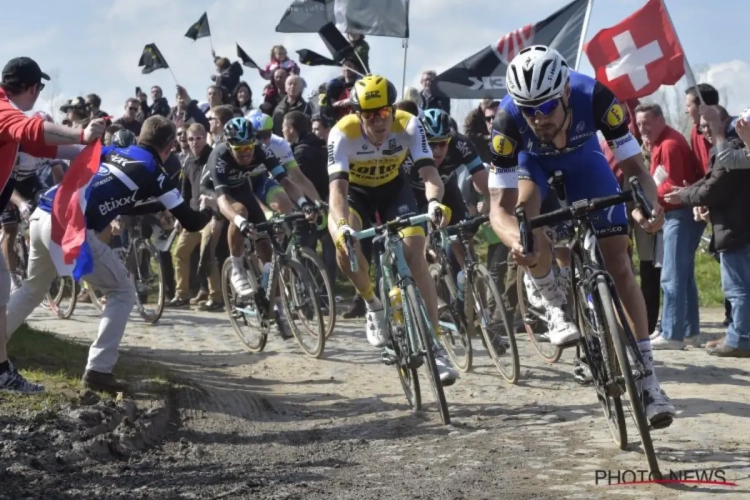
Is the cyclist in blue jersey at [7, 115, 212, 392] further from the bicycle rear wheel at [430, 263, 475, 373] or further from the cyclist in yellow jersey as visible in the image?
the bicycle rear wheel at [430, 263, 475, 373]

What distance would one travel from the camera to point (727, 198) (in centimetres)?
1029

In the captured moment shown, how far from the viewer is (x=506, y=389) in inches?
354

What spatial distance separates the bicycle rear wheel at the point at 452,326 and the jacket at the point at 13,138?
12.0 ft

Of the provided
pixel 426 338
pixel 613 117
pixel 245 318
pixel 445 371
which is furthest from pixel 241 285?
pixel 613 117

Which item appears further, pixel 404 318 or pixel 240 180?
pixel 240 180

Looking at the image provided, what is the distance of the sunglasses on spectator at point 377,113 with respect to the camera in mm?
8820

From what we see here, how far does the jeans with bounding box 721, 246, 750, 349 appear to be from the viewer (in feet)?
34.0

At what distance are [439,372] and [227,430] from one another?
5.10ft

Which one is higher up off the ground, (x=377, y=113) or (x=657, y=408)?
(x=377, y=113)

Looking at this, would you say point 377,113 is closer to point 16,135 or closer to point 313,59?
point 16,135

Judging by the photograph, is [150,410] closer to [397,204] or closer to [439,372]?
[439,372]

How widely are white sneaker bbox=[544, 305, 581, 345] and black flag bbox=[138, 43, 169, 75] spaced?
1598 centimetres

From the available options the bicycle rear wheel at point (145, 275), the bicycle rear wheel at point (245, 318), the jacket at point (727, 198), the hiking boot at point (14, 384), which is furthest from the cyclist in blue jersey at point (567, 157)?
the bicycle rear wheel at point (145, 275)

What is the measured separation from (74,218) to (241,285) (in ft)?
14.4
